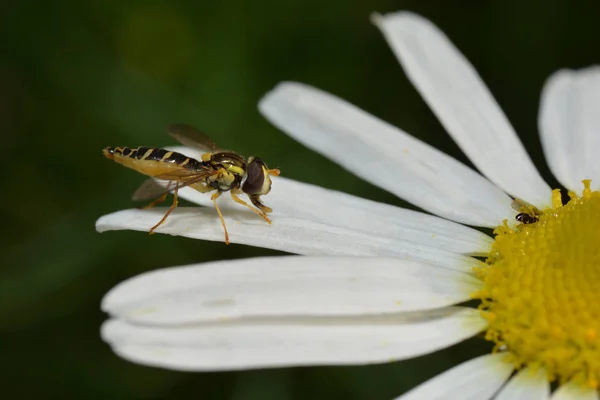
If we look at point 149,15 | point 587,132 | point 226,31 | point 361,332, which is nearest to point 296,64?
point 226,31

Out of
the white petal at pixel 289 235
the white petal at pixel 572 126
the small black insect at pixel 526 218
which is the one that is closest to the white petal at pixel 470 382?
the white petal at pixel 289 235

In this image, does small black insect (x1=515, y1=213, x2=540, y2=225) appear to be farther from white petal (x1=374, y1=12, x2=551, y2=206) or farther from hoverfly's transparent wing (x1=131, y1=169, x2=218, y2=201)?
hoverfly's transparent wing (x1=131, y1=169, x2=218, y2=201)

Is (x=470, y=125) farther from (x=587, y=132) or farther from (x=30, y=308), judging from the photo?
(x=30, y=308)

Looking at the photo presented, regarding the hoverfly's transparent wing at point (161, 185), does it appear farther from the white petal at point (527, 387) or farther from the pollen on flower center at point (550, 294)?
the white petal at point (527, 387)

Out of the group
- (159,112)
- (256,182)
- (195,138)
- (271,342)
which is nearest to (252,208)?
(256,182)

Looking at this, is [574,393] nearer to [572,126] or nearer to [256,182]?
[256,182]
